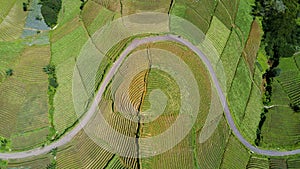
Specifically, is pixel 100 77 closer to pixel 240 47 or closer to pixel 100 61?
pixel 100 61

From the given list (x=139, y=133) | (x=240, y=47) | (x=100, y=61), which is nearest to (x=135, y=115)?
(x=139, y=133)

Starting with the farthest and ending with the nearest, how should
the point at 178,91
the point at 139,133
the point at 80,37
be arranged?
the point at 80,37
the point at 178,91
the point at 139,133

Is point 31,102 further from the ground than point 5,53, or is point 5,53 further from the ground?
point 5,53

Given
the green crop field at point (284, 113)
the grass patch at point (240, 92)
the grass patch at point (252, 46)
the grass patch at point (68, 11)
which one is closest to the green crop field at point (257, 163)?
the green crop field at point (284, 113)

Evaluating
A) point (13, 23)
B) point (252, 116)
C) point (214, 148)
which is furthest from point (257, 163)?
point (13, 23)

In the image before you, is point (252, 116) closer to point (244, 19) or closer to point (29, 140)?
point (244, 19)

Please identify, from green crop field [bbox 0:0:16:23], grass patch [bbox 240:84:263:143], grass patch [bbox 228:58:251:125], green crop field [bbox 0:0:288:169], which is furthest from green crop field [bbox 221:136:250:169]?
green crop field [bbox 0:0:16:23]
